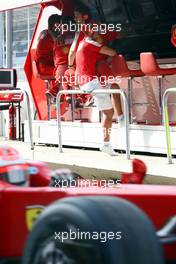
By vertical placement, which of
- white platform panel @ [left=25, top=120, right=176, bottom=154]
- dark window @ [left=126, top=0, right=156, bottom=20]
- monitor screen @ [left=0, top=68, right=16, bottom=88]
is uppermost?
dark window @ [left=126, top=0, right=156, bottom=20]

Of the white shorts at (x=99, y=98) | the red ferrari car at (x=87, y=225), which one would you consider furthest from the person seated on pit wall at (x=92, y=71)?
the red ferrari car at (x=87, y=225)

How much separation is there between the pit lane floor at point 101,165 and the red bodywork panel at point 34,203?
2197 mm

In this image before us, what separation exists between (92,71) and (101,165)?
5.58ft

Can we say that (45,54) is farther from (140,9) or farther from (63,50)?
(140,9)

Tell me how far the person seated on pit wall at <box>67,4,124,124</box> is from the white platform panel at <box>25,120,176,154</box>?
0.70 feet

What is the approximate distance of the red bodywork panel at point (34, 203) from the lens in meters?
2.81

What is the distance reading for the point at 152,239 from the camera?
7.67 ft

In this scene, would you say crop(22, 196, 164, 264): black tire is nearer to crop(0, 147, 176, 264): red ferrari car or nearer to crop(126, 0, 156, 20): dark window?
crop(0, 147, 176, 264): red ferrari car

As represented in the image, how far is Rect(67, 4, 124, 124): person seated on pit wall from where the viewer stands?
23.7 feet

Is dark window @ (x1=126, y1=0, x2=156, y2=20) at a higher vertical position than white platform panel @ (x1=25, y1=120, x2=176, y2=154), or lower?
higher

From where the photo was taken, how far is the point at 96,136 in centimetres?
782

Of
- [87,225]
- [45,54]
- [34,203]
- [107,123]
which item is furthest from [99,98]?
[87,225]

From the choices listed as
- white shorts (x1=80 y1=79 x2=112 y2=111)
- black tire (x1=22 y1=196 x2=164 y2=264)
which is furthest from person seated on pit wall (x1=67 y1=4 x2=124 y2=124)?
black tire (x1=22 y1=196 x2=164 y2=264)

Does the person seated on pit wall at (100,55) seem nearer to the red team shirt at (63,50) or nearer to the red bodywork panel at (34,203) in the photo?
the red team shirt at (63,50)
